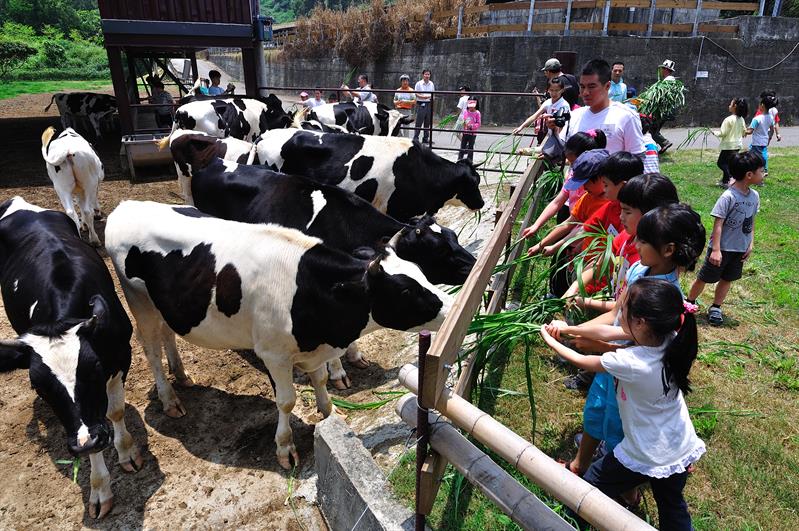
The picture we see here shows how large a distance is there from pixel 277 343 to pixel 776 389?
11.5 feet

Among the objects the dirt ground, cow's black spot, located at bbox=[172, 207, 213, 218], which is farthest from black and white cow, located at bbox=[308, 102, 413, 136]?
cow's black spot, located at bbox=[172, 207, 213, 218]

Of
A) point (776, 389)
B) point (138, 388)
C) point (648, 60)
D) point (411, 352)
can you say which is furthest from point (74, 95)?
point (776, 389)

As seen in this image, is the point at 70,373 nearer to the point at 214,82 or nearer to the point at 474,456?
the point at 474,456

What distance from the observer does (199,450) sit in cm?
371

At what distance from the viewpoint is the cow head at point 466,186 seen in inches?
251

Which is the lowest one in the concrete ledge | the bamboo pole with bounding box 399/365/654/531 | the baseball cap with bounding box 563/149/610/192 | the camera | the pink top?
the concrete ledge

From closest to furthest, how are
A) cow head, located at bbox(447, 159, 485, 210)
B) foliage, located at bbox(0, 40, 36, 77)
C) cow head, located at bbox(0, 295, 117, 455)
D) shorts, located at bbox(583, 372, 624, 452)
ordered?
shorts, located at bbox(583, 372, 624, 452), cow head, located at bbox(0, 295, 117, 455), cow head, located at bbox(447, 159, 485, 210), foliage, located at bbox(0, 40, 36, 77)

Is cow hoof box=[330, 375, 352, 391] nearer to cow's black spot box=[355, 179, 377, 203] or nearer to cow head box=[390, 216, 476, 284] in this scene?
cow head box=[390, 216, 476, 284]

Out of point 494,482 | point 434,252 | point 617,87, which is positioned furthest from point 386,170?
point 617,87

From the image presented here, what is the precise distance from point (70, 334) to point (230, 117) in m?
7.88

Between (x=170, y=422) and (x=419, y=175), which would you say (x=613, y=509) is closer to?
(x=170, y=422)

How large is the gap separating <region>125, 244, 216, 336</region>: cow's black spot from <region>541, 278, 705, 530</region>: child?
8.07 ft

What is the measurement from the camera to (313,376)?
373 centimetres

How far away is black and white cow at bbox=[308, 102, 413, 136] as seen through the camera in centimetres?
987
